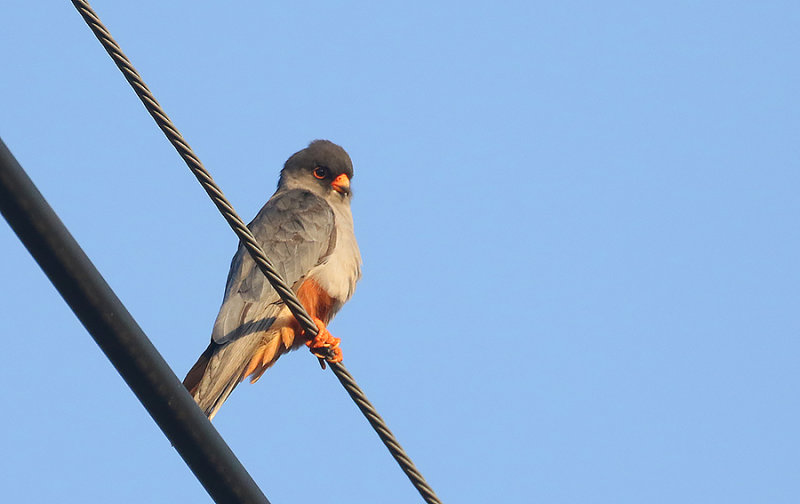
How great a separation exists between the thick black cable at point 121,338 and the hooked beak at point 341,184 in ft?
17.5

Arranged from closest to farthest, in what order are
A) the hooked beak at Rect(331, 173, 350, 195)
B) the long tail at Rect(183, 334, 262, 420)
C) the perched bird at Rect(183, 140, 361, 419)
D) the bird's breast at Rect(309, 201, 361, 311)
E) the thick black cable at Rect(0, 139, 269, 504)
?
1. the thick black cable at Rect(0, 139, 269, 504)
2. the long tail at Rect(183, 334, 262, 420)
3. the perched bird at Rect(183, 140, 361, 419)
4. the bird's breast at Rect(309, 201, 361, 311)
5. the hooked beak at Rect(331, 173, 350, 195)

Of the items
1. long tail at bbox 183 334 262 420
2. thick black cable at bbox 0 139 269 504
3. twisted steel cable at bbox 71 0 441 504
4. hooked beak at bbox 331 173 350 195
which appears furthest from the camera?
hooked beak at bbox 331 173 350 195

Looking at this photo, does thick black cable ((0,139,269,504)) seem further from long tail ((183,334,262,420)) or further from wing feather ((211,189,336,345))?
wing feather ((211,189,336,345))

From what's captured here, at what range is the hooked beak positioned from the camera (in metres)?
7.90

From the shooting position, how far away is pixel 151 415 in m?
2.47

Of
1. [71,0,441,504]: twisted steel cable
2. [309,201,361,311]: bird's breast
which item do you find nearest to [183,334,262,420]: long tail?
[309,201,361,311]: bird's breast

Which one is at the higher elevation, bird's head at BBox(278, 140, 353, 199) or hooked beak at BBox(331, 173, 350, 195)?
bird's head at BBox(278, 140, 353, 199)

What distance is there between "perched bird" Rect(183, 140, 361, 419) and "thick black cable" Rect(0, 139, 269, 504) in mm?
2243

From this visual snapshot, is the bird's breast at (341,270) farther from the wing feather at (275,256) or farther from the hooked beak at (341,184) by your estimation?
the hooked beak at (341,184)

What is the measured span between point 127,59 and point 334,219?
4342 mm

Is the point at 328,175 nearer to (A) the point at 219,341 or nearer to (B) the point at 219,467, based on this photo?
(A) the point at 219,341

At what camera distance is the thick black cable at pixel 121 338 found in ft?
7.10

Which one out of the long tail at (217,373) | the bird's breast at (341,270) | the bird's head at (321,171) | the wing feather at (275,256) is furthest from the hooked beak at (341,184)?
the long tail at (217,373)

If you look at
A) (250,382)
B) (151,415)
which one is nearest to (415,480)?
(151,415)
